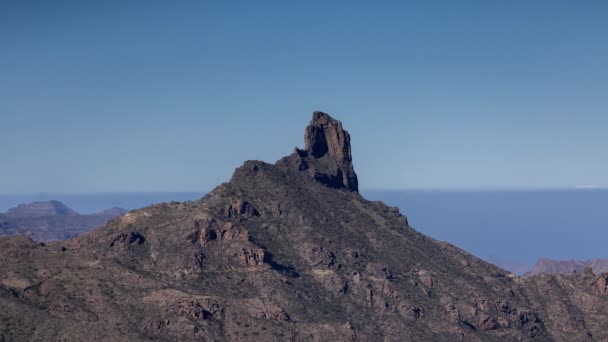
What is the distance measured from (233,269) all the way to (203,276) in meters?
6.83

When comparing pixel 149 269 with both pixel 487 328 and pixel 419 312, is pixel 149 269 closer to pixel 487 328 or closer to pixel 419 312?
pixel 419 312

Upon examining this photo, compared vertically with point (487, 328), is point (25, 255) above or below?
above

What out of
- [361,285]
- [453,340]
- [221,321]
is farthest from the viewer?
[361,285]

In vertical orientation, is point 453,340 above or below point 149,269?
below

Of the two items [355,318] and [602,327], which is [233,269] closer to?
[355,318]

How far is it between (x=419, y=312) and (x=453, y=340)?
10752 millimetres

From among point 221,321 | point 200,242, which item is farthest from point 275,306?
point 200,242

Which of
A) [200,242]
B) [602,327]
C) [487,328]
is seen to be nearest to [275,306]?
[200,242]

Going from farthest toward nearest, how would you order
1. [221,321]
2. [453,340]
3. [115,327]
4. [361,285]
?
1. [361,285]
2. [453,340]
3. [221,321]
4. [115,327]

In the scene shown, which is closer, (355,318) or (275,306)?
(275,306)

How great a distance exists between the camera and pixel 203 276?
604 feet

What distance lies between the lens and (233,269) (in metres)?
188

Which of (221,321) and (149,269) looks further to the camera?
(149,269)

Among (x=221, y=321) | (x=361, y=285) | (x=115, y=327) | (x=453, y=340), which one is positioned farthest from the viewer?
(x=361, y=285)
